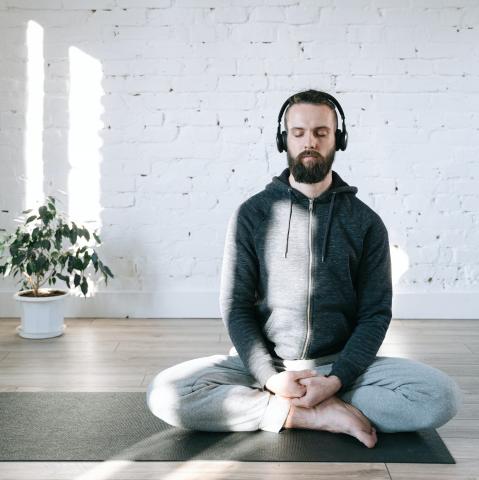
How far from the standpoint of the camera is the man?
6.73 ft

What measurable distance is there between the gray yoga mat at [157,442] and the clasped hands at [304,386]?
112 mm

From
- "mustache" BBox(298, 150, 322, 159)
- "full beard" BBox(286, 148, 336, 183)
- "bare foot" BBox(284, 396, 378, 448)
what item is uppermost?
"mustache" BBox(298, 150, 322, 159)

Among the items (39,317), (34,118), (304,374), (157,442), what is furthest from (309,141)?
(34,118)

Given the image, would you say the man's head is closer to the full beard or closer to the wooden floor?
the full beard

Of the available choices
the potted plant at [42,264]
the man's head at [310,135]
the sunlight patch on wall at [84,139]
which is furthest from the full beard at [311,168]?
the sunlight patch on wall at [84,139]

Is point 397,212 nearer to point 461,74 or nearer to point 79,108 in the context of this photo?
point 461,74

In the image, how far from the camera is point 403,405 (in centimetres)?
203

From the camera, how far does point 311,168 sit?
2.13 metres

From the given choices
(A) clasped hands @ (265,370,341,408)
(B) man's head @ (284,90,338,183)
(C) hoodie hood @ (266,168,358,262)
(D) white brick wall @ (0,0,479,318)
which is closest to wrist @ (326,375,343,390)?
(A) clasped hands @ (265,370,341,408)

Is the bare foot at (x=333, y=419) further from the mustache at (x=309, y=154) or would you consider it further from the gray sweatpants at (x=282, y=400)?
the mustache at (x=309, y=154)

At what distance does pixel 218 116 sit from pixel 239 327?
5.85 feet

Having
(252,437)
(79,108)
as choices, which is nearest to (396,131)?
(79,108)

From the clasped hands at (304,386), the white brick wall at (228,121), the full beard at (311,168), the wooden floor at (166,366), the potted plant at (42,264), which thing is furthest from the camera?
the white brick wall at (228,121)

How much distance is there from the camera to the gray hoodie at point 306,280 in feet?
7.00
